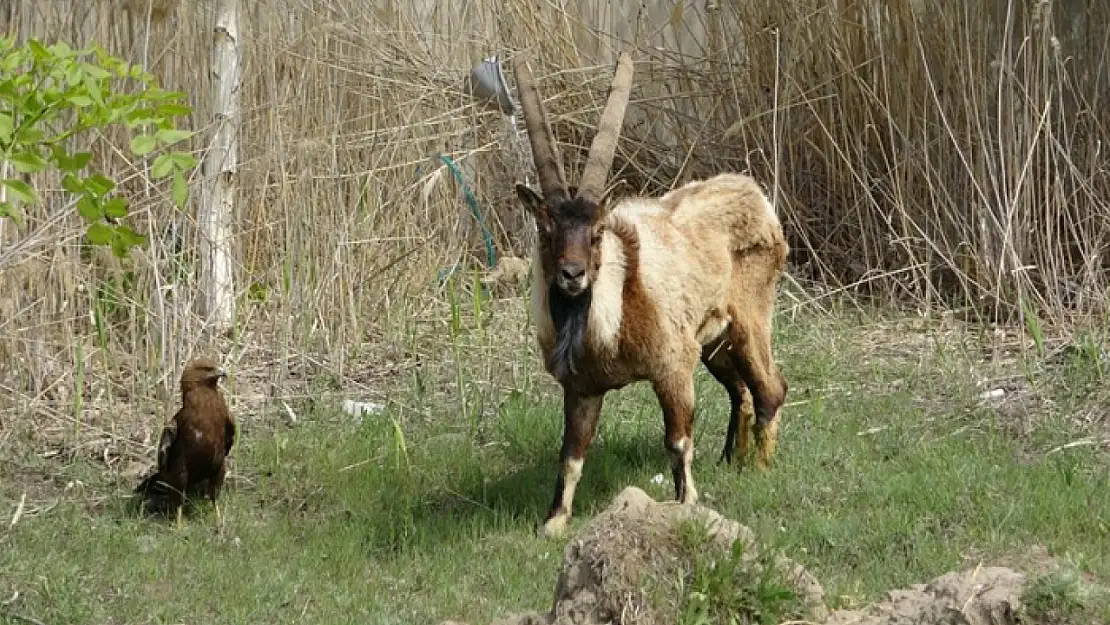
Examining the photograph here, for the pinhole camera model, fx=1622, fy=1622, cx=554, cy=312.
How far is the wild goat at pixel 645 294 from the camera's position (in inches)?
256

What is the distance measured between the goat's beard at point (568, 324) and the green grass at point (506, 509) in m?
0.76

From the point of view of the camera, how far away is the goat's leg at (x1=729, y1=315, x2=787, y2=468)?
7.56 meters

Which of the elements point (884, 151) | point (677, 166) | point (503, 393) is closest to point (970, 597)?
point (503, 393)

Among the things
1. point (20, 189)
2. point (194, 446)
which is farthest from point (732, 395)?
point (20, 189)

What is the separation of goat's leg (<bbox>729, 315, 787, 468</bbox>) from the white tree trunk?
2.60 meters

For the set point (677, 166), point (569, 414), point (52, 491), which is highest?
point (677, 166)

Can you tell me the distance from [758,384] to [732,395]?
0.80ft

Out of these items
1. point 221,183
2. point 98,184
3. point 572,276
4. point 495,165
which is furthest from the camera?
point 495,165

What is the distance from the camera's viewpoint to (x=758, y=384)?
7.61 metres

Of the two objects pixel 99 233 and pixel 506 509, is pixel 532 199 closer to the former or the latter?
pixel 506 509

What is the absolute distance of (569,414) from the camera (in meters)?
6.90

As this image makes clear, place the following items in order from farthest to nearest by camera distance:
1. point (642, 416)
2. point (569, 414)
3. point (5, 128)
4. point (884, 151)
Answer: point (884, 151) < point (642, 416) < point (569, 414) < point (5, 128)

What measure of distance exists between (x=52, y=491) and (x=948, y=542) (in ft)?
12.8

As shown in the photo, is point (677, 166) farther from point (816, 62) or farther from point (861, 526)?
point (861, 526)
